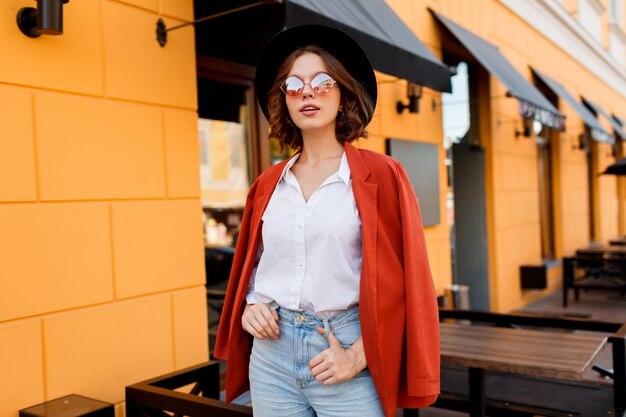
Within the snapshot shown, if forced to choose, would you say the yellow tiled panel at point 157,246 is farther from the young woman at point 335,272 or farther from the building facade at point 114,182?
the young woman at point 335,272

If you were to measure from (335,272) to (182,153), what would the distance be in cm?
215

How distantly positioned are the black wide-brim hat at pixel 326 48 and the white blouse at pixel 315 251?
10.9 inches

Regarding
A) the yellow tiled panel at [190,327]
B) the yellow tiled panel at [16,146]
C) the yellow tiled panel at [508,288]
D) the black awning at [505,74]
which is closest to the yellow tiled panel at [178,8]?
the yellow tiled panel at [16,146]

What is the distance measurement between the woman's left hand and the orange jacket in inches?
1.1

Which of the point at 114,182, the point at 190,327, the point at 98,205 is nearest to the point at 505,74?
the point at 190,327

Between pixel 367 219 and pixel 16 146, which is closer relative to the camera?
pixel 367 219

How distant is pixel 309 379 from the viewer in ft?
5.26

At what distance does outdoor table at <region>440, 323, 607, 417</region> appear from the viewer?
8.52 ft

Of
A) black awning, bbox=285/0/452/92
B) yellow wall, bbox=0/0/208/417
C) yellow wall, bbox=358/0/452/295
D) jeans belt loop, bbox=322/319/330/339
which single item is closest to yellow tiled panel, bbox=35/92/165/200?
yellow wall, bbox=0/0/208/417

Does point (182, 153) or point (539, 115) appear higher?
point (539, 115)

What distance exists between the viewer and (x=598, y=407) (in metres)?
4.27

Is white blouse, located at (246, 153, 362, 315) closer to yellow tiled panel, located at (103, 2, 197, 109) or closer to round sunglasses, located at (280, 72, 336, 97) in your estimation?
round sunglasses, located at (280, 72, 336, 97)

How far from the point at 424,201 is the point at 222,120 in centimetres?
245

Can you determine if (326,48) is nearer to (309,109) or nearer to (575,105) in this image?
(309,109)
